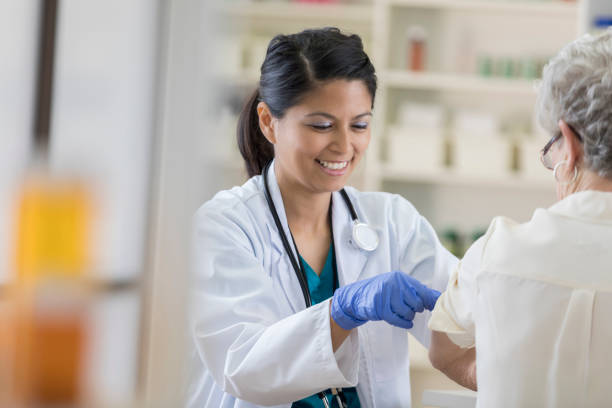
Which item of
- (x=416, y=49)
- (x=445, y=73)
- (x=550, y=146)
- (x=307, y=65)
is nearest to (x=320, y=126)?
(x=307, y=65)

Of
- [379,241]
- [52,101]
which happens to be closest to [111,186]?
[52,101]

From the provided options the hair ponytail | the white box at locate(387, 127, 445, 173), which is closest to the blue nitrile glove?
the hair ponytail

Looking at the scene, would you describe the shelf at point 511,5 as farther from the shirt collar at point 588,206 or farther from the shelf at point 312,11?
the shirt collar at point 588,206

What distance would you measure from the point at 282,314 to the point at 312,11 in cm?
233

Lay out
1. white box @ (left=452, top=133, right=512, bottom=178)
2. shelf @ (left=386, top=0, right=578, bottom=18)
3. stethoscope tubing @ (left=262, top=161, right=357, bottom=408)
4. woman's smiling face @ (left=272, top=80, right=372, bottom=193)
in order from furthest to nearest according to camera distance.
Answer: shelf @ (left=386, top=0, right=578, bottom=18) < white box @ (left=452, top=133, right=512, bottom=178) < woman's smiling face @ (left=272, top=80, right=372, bottom=193) < stethoscope tubing @ (left=262, top=161, right=357, bottom=408)

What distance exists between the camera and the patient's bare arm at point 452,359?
1.33 m

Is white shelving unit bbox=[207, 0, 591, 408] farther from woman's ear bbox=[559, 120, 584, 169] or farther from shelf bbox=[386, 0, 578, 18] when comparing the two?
woman's ear bbox=[559, 120, 584, 169]

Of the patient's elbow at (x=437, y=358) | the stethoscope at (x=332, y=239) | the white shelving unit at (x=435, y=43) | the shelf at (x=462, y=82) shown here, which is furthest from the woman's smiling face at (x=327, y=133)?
the shelf at (x=462, y=82)

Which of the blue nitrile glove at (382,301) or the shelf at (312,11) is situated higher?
the shelf at (312,11)

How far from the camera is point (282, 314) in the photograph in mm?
1539

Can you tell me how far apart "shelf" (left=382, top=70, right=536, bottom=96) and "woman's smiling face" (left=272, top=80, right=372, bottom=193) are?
6.13 ft

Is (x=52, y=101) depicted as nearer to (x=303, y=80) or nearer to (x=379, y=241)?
(x=303, y=80)

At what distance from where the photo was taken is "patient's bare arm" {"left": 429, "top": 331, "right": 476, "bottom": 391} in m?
1.33

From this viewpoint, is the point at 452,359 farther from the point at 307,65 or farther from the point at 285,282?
the point at 307,65
